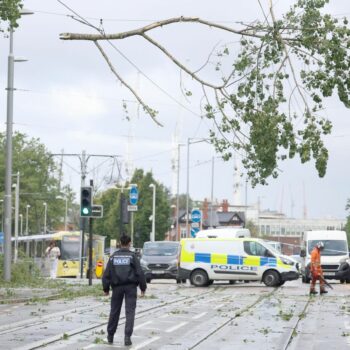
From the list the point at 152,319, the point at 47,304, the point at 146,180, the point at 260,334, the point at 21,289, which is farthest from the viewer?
the point at 146,180

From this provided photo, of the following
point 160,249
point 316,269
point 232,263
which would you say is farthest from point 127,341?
point 160,249

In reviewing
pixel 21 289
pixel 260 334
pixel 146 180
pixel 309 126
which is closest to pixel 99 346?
pixel 260 334

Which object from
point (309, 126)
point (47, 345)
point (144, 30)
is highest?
point (144, 30)

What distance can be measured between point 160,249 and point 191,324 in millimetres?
20597

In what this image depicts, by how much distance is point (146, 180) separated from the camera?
102125 millimetres

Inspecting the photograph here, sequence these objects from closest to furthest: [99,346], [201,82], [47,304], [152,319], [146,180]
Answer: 1. [99,346]
2. [201,82]
3. [152,319]
4. [47,304]
5. [146,180]

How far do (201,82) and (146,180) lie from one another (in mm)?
86893

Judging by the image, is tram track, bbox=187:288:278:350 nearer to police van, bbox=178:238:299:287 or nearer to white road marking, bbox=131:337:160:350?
white road marking, bbox=131:337:160:350

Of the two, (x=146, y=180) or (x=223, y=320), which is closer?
(x=223, y=320)

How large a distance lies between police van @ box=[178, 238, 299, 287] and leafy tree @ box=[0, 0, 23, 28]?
556 inches

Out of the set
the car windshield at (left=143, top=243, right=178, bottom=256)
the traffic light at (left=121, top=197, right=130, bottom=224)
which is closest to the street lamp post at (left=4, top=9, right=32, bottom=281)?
the traffic light at (left=121, top=197, right=130, bottom=224)

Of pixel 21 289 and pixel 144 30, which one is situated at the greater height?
pixel 144 30

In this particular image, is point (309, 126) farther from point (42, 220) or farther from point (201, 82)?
point (42, 220)

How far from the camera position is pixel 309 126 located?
1423cm
